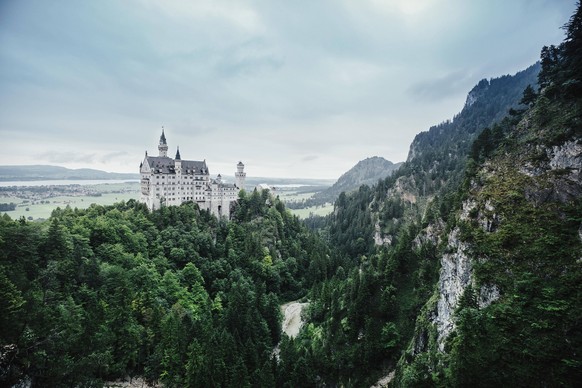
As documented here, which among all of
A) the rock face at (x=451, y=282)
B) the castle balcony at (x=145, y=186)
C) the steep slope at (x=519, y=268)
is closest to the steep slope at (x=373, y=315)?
the rock face at (x=451, y=282)

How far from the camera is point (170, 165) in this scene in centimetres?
10956

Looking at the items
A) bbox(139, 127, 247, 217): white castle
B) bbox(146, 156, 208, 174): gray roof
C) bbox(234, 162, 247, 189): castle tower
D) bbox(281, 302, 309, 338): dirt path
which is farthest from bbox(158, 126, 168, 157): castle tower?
bbox(281, 302, 309, 338): dirt path

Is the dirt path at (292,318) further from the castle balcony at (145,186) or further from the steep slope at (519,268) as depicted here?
the castle balcony at (145,186)

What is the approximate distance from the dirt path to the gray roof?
57142 millimetres

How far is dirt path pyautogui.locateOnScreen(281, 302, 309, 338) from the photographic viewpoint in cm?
7961

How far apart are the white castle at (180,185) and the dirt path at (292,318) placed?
1731 inches

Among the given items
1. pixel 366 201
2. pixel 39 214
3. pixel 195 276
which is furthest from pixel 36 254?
pixel 366 201

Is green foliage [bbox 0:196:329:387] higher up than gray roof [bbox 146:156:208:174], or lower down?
lower down

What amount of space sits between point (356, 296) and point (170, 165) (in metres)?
77.1

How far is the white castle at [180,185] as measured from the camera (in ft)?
344

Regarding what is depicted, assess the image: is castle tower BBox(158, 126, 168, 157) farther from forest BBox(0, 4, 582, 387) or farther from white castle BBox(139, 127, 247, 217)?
forest BBox(0, 4, 582, 387)

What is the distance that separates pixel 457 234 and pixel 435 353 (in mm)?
16850

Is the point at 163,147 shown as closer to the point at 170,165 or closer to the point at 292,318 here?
the point at 170,165

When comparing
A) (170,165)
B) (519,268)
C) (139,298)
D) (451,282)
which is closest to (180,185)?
(170,165)
